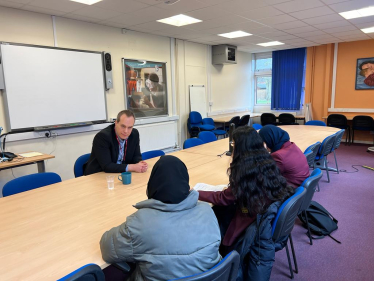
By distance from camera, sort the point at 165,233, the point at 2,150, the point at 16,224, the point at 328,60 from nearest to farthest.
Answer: the point at 165,233
the point at 16,224
the point at 2,150
the point at 328,60

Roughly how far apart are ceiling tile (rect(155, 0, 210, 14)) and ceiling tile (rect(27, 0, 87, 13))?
3.77ft

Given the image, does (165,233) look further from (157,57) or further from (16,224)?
(157,57)

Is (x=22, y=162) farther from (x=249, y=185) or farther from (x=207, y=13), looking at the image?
(x=207, y=13)

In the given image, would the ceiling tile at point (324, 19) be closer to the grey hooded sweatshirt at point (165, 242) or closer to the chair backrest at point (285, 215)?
the chair backrest at point (285, 215)

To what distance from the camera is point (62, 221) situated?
1.62 m

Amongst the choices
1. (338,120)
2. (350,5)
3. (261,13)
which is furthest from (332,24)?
(338,120)

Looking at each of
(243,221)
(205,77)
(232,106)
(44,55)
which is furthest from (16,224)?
(232,106)

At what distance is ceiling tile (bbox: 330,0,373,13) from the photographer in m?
4.04

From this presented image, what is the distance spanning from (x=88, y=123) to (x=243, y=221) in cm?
376

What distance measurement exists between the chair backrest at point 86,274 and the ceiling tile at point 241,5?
12.5 ft

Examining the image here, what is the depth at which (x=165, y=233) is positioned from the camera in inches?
43.6

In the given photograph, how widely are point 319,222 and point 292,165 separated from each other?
1.11 meters

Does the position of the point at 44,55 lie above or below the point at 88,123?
above

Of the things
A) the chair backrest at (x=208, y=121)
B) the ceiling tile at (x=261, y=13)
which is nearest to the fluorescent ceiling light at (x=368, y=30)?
the ceiling tile at (x=261, y=13)
